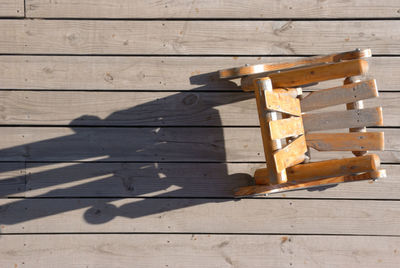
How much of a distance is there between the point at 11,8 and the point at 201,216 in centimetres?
139

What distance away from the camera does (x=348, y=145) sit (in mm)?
1614

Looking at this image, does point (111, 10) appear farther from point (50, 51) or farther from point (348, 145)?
point (348, 145)

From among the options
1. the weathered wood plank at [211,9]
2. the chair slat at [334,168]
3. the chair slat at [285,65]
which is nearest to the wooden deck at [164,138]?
the weathered wood plank at [211,9]

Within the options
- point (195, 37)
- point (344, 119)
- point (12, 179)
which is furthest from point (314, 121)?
point (12, 179)

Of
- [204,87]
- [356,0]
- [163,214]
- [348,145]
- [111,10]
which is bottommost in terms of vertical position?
[163,214]

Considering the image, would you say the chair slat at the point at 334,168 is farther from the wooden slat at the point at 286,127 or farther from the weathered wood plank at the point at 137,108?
the weathered wood plank at the point at 137,108

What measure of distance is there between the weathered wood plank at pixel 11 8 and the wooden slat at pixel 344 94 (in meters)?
1.45

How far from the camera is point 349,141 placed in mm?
1615

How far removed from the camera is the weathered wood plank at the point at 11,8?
1.89 m

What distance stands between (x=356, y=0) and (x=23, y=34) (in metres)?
1.66

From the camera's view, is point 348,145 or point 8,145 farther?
point 8,145

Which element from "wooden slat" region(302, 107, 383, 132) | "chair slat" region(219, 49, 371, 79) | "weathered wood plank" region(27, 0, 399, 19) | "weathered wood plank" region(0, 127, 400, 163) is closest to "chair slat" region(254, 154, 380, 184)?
"wooden slat" region(302, 107, 383, 132)

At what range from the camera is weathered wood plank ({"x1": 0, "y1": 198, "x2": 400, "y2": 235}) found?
1.90 m

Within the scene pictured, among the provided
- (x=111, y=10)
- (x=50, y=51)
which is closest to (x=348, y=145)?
(x=111, y=10)
